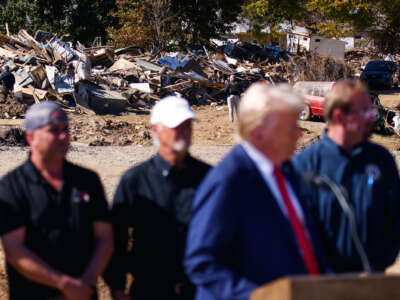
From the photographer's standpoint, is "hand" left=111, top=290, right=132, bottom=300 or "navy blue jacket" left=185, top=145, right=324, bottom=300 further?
"hand" left=111, top=290, right=132, bottom=300

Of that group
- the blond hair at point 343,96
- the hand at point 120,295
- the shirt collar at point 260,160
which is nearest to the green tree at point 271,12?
the blond hair at point 343,96

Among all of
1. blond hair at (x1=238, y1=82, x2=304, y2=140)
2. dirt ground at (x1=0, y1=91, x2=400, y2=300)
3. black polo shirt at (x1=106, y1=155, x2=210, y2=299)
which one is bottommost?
dirt ground at (x1=0, y1=91, x2=400, y2=300)

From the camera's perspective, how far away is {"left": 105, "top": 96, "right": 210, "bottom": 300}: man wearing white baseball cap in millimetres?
2773

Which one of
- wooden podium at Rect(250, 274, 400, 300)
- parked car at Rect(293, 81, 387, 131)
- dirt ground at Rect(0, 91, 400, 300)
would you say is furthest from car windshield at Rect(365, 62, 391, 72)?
wooden podium at Rect(250, 274, 400, 300)

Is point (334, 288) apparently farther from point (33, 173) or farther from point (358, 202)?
point (33, 173)

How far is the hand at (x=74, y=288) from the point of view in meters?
2.62

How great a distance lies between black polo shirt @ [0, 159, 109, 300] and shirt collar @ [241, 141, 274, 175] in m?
0.99

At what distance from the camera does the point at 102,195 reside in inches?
110

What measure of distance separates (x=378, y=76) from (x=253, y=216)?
110ft

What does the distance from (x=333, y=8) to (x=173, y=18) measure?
1022cm

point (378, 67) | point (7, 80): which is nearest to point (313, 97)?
point (7, 80)

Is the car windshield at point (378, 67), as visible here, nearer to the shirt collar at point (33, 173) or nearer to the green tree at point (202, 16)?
the green tree at point (202, 16)

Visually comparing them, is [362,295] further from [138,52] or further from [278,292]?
[138,52]

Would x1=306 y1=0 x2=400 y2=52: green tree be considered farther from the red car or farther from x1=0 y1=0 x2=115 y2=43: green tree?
x1=0 y1=0 x2=115 y2=43: green tree
